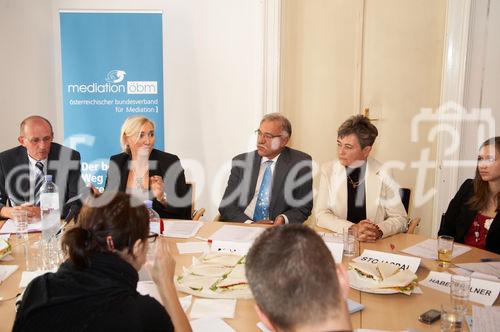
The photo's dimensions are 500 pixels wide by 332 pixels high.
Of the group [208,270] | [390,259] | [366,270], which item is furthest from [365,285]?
[208,270]

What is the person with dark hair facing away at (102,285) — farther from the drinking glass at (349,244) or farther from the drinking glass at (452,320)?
the drinking glass at (349,244)

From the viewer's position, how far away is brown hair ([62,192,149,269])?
1.38m

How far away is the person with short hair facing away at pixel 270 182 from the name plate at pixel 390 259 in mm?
959

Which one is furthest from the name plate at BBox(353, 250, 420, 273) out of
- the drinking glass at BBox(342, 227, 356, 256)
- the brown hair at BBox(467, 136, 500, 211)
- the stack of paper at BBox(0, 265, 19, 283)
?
the stack of paper at BBox(0, 265, 19, 283)

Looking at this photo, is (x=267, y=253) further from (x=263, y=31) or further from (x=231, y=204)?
(x=263, y=31)

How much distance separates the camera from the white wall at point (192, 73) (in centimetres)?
454

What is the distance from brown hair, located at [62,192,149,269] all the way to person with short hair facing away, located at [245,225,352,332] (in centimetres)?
53

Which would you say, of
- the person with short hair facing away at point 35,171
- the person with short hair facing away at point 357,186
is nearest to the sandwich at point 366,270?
the person with short hair facing away at point 357,186

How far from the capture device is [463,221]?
288cm

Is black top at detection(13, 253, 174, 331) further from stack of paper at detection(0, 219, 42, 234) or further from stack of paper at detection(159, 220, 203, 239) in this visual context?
stack of paper at detection(0, 219, 42, 234)

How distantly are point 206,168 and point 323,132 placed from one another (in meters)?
1.23

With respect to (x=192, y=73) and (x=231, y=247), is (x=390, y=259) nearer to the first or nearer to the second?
(x=231, y=247)

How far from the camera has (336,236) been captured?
267 cm

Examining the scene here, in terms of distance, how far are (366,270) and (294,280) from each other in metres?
1.14
